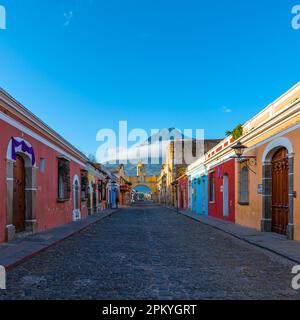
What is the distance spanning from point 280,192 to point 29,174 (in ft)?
28.1

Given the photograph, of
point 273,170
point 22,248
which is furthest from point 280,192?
point 22,248

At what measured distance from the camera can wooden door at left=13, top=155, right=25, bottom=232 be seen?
11.2 meters

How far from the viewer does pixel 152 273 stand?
628 cm

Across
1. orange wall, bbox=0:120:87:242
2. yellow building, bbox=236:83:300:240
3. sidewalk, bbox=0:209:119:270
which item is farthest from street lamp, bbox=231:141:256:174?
orange wall, bbox=0:120:87:242

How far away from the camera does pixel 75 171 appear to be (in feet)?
67.6

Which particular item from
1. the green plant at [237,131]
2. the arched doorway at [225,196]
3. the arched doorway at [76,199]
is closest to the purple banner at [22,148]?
the arched doorway at [76,199]

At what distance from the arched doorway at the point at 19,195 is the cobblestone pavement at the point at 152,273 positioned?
237 cm

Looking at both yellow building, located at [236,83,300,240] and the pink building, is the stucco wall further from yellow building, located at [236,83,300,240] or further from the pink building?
the pink building

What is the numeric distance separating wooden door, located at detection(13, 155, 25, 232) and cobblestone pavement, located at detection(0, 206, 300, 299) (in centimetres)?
237

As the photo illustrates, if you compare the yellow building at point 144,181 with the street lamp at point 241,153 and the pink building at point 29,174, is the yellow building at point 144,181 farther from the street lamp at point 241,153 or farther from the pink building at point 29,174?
the street lamp at point 241,153

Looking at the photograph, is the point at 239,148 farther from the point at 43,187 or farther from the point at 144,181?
the point at 144,181

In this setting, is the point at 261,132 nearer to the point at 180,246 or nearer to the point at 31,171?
the point at 180,246

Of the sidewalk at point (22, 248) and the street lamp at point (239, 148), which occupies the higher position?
the street lamp at point (239, 148)

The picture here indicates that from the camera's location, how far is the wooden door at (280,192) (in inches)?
442
